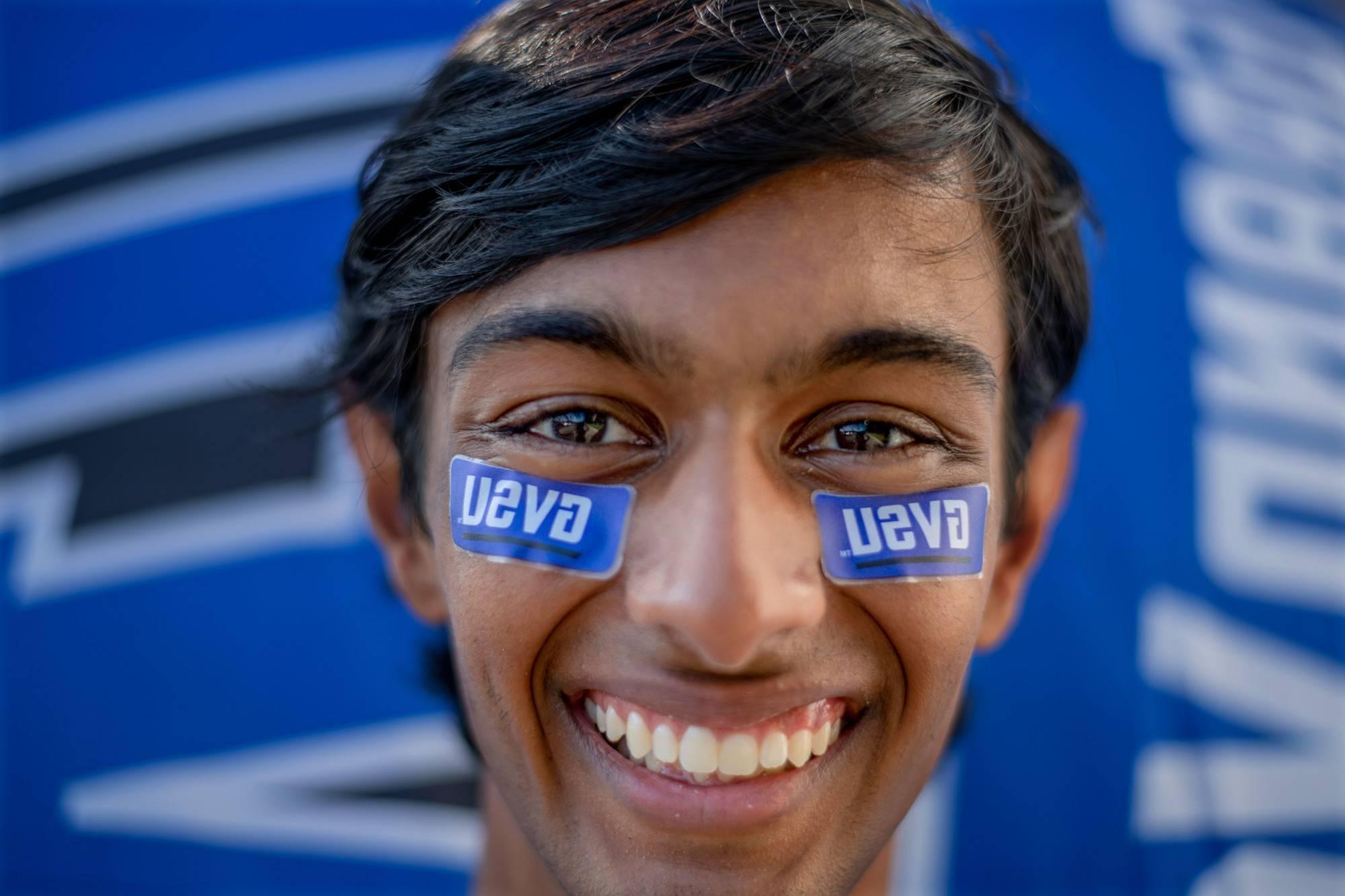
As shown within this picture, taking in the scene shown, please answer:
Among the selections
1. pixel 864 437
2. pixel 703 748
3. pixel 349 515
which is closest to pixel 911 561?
pixel 864 437

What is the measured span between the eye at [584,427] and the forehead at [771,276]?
17cm

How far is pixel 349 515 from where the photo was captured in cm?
299

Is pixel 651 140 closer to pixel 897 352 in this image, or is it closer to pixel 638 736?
pixel 897 352

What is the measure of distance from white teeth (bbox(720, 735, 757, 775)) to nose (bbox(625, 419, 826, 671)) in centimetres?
18

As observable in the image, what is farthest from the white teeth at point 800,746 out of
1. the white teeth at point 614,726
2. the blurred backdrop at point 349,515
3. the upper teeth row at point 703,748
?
the blurred backdrop at point 349,515

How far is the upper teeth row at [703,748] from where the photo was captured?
1.59 meters

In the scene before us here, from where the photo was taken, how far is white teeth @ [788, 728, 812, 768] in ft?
5.35

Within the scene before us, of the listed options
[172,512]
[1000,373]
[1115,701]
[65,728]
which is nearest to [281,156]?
[172,512]

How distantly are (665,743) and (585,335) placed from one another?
637 millimetres

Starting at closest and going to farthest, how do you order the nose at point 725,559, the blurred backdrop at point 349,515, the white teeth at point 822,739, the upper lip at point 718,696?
the nose at point 725,559 → the upper lip at point 718,696 → the white teeth at point 822,739 → the blurred backdrop at point 349,515

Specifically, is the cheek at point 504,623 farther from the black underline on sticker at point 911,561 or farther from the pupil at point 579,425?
the black underline on sticker at point 911,561

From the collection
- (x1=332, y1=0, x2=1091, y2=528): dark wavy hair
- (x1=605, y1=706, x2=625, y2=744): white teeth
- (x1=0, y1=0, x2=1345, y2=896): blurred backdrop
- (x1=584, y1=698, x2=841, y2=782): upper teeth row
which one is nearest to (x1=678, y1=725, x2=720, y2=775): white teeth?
(x1=584, y1=698, x2=841, y2=782): upper teeth row

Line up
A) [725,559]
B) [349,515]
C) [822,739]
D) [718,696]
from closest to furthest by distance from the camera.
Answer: [725,559] → [718,696] → [822,739] → [349,515]

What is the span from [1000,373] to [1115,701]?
5.37 ft
